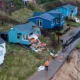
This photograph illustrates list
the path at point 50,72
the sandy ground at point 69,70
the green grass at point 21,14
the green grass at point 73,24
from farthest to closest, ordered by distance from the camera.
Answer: the green grass at point 73,24 → the green grass at point 21,14 → the sandy ground at point 69,70 → the path at point 50,72

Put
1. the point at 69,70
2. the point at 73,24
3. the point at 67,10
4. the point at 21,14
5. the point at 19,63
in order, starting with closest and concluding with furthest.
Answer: the point at 19,63 → the point at 69,70 → the point at 21,14 → the point at 73,24 → the point at 67,10

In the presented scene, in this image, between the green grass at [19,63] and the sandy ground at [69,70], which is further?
the sandy ground at [69,70]

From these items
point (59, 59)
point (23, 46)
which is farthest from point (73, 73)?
point (23, 46)

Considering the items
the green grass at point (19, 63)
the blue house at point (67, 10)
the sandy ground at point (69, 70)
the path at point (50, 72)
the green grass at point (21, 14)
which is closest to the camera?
the green grass at point (19, 63)

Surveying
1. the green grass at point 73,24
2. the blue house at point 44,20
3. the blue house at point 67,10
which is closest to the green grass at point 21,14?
the blue house at point 44,20

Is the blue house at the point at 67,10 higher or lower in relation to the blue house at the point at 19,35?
lower

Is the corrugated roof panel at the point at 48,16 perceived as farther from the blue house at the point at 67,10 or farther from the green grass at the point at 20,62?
the green grass at the point at 20,62

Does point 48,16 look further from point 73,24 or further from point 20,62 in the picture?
point 20,62

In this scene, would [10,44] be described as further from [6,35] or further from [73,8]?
[73,8]

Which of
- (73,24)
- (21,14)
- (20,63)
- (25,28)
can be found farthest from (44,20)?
(20,63)

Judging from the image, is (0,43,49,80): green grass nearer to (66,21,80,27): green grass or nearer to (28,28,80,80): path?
(28,28,80,80): path

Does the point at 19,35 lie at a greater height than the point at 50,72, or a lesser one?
greater
